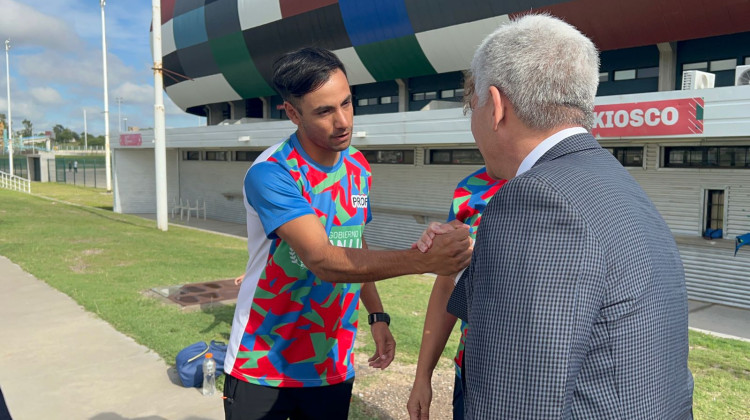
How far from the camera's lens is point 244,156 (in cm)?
2211

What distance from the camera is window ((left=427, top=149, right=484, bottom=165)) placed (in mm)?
14148

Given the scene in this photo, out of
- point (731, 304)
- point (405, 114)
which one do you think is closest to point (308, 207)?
point (731, 304)

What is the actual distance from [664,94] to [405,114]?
5891 mm

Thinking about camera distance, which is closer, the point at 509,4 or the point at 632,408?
the point at 632,408

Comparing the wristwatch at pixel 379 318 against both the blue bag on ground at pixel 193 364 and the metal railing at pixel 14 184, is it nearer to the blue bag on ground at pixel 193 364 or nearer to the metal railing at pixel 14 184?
the blue bag on ground at pixel 193 364

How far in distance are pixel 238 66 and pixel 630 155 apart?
51.1ft

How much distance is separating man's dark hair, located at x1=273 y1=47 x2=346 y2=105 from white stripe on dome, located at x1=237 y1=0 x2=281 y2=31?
17.9 m

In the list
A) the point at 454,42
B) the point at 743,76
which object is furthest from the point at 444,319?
the point at 454,42

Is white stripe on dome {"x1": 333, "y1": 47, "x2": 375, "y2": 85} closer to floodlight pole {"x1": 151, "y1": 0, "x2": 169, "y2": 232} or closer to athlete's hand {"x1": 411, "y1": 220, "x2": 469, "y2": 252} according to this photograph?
floodlight pole {"x1": 151, "y1": 0, "x2": 169, "y2": 232}

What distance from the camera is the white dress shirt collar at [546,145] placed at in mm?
1228

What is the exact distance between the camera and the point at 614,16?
11711mm

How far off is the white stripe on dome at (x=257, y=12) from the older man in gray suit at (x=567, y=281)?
62.7 ft

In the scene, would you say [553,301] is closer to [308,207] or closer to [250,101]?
[308,207]

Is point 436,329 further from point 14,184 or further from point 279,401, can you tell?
point 14,184
